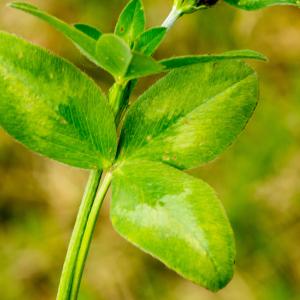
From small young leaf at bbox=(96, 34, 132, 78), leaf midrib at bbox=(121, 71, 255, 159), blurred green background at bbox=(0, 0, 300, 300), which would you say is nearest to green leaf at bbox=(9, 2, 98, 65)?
small young leaf at bbox=(96, 34, 132, 78)

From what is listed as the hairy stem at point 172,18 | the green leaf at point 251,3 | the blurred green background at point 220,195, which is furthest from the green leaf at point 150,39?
the blurred green background at point 220,195

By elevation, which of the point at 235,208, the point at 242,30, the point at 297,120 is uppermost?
the point at 242,30

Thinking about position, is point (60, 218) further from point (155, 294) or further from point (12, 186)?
point (155, 294)

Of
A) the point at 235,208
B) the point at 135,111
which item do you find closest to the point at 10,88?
the point at 135,111

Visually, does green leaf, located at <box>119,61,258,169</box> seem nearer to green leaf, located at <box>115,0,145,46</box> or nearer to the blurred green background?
green leaf, located at <box>115,0,145,46</box>

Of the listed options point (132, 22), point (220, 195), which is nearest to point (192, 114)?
point (132, 22)
